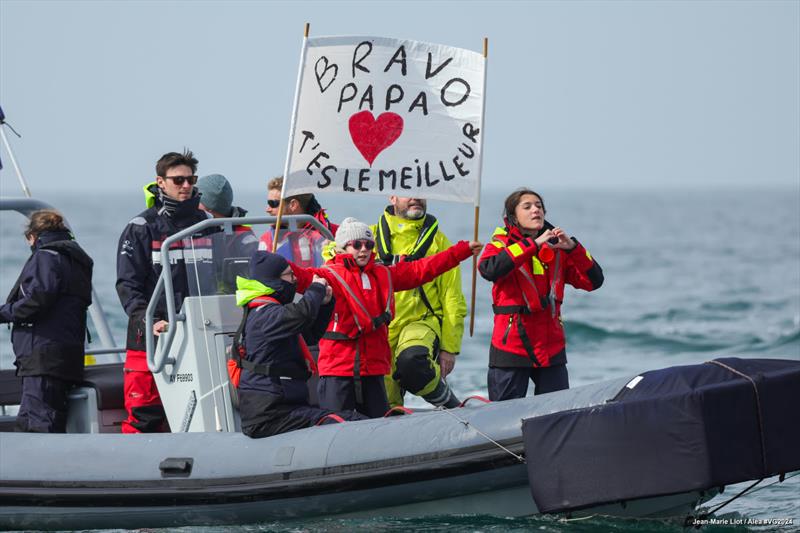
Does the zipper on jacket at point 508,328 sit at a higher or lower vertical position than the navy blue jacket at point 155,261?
lower

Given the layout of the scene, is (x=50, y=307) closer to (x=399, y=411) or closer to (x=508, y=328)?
(x=399, y=411)

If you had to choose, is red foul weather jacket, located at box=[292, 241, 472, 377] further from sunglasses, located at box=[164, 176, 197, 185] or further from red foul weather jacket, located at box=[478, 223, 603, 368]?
sunglasses, located at box=[164, 176, 197, 185]

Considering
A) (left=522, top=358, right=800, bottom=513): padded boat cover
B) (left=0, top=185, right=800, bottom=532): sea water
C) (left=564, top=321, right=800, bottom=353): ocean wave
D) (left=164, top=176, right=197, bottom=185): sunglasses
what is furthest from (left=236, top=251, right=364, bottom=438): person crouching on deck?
(left=564, top=321, right=800, bottom=353): ocean wave

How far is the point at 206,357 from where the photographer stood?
Result: 689 centimetres

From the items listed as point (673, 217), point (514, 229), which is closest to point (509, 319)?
point (514, 229)

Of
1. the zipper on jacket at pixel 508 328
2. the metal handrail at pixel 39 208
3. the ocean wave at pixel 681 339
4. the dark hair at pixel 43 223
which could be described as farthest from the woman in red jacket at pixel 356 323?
the ocean wave at pixel 681 339

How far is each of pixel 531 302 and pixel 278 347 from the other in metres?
1.27

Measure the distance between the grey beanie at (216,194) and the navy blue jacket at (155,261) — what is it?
0.13 meters

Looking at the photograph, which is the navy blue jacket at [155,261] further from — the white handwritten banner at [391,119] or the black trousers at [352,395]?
the black trousers at [352,395]

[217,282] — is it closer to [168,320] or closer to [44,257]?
[168,320]

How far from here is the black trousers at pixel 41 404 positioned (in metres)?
7.08

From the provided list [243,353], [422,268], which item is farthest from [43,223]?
[422,268]

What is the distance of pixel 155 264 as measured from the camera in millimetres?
7090

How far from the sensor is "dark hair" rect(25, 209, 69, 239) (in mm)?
7062
